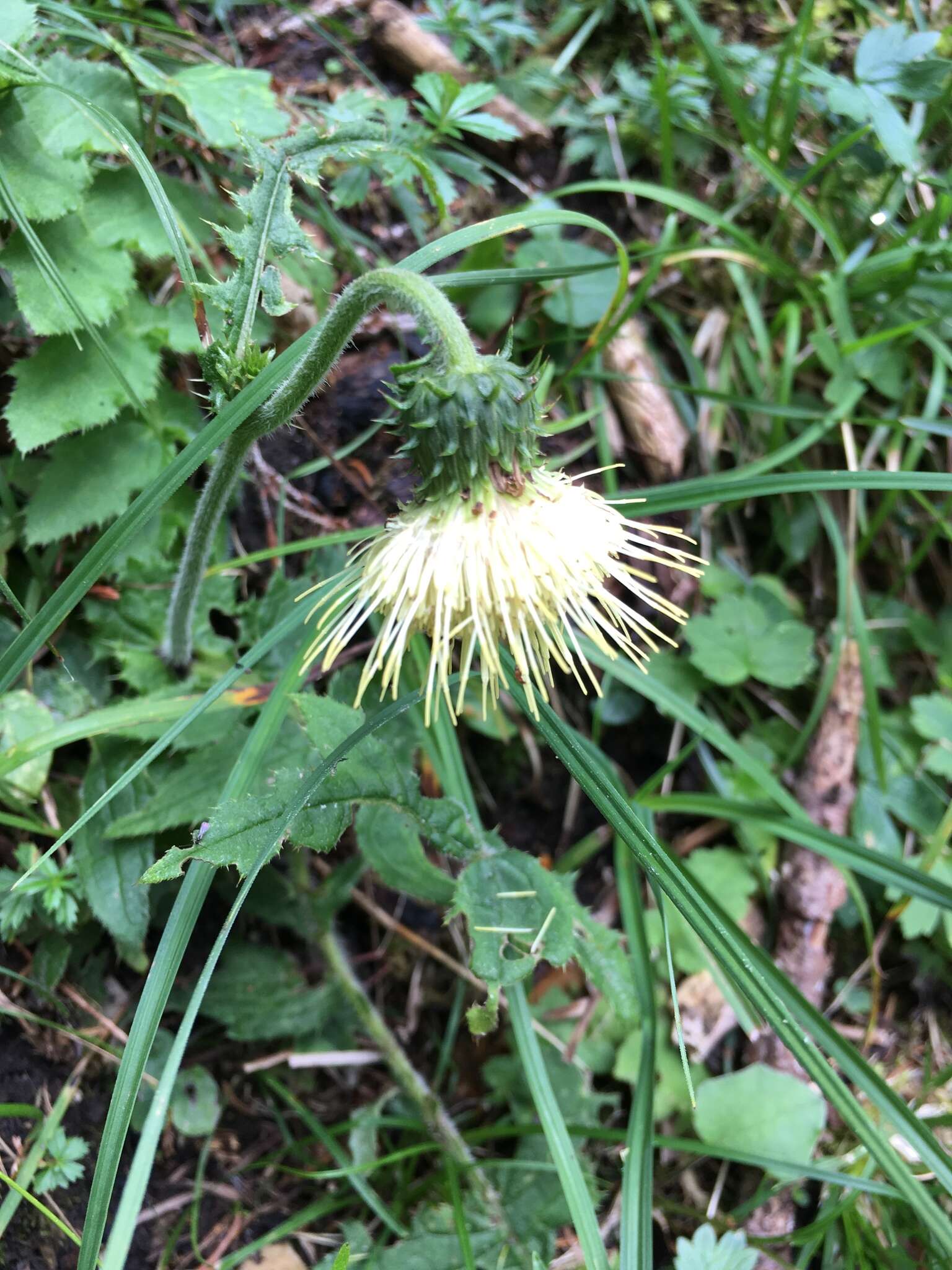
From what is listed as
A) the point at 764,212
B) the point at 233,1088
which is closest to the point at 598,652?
the point at 233,1088

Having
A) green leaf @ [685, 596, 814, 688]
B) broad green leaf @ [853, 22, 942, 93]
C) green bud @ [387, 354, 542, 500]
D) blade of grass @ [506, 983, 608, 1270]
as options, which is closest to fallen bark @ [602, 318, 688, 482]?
green leaf @ [685, 596, 814, 688]

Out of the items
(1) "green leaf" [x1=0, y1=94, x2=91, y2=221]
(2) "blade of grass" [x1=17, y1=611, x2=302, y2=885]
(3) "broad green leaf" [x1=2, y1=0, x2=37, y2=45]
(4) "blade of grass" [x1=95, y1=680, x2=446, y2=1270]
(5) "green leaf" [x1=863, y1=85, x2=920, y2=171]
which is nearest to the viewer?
(4) "blade of grass" [x1=95, y1=680, x2=446, y2=1270]

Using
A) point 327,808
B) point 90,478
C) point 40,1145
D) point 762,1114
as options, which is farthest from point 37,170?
point 762,1114

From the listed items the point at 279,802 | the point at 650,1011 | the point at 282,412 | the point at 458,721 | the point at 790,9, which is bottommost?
the point at 650,1011

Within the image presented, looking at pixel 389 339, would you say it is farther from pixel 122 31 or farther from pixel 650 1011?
pixel 650 1011

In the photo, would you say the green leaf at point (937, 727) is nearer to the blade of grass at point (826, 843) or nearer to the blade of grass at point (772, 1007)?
the blade of grass at point (826, 843)

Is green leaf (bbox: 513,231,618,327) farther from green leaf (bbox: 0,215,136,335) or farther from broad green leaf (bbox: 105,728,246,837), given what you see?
broad green leaf (bbox: 105,728,246,837)

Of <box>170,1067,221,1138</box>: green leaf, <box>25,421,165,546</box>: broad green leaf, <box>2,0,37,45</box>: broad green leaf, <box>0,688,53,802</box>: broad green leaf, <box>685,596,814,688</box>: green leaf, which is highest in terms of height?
<box>2,0,37,45</box>: broad green leaf
